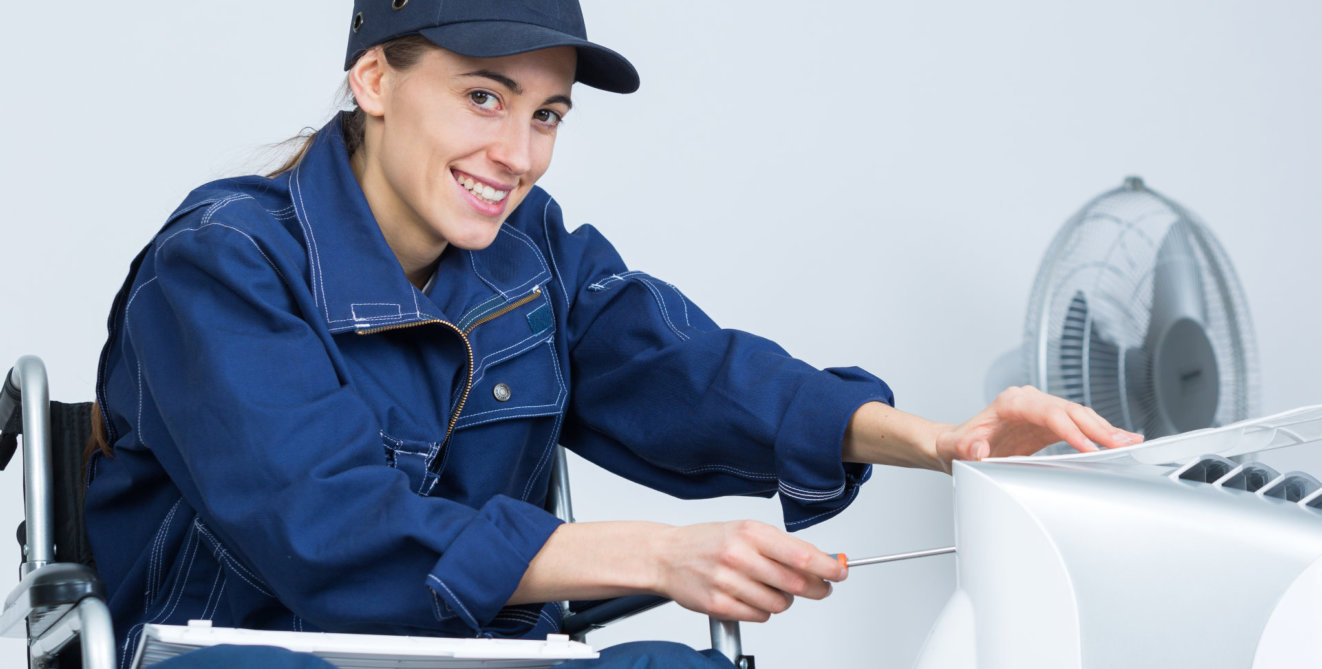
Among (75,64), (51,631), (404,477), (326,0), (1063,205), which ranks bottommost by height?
(51,631)

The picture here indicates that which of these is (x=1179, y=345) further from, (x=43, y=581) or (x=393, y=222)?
(x=43, y=581)

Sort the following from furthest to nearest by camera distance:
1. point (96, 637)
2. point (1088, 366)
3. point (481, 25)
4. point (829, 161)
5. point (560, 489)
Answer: point (829, 161), point (1088, 366), point (560, 489), point (481, 25), point (96, 637)

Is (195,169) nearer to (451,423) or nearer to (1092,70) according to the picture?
Result: (451,423)

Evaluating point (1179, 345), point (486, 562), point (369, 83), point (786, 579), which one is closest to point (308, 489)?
point (486, 562)

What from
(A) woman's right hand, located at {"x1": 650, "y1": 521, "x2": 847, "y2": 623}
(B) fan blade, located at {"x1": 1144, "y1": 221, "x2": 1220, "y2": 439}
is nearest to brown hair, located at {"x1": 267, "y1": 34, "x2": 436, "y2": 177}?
(A) woman's right hand, located at {"x1": 650, "y1": 521, "x2": 847, "y2": 623}

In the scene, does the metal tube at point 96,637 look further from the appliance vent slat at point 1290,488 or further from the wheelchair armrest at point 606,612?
the appliance vent slat at point 1290,488

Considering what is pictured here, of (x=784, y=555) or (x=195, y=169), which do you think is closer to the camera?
(x=784, y=555)

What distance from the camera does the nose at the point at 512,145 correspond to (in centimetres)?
115

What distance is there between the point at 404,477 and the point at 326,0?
1190 millimetres

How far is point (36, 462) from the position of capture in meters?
1.10

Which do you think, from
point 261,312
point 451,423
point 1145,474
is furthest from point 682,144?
point 1145,474

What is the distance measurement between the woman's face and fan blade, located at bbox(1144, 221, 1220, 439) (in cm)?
109

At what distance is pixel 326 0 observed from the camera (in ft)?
6.30

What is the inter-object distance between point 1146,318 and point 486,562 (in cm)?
133
